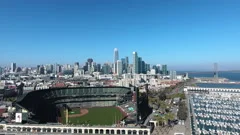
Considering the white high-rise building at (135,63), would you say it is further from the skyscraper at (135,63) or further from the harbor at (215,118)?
the harbor at (215,118)

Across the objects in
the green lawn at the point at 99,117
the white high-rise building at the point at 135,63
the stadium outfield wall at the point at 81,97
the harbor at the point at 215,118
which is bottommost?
the green lawn at the point at 99,117

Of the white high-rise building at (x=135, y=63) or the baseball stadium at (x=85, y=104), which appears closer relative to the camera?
the baseball stadium at (x=85, y=104)

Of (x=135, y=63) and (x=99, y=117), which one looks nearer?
(x=99, y=117)

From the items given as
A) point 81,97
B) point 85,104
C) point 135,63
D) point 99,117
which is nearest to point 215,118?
point 99,117

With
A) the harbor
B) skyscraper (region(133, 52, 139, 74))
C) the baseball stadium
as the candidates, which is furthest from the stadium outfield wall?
skyscraper (region(133, 52, 139, 74))

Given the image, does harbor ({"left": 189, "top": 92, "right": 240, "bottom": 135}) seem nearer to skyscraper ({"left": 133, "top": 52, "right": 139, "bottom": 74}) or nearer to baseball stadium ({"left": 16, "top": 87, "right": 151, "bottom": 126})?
baseball stadium ({"left": 16, "top": 87, "right": 151, "bottom": 126})

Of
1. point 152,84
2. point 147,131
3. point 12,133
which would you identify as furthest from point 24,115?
point 152,84

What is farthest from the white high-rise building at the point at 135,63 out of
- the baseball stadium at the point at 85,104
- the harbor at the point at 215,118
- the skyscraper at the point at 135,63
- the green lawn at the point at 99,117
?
the harbor at the point at 215,118

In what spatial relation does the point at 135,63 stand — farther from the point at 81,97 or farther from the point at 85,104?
the point at 85,104
